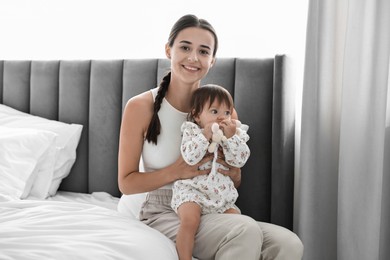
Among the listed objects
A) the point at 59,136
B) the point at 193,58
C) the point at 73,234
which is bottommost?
the point at 73,234

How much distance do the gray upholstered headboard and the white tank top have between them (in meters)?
0.46

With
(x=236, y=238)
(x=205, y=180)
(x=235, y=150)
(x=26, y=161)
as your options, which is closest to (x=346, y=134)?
(x=235, y=150)

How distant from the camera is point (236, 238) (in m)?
1.63

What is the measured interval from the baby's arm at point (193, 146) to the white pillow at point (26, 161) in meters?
→ 0.90

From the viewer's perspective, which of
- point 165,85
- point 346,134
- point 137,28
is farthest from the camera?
point 137,28

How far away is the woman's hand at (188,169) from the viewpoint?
6.10 ft

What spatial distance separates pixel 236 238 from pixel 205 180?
284mm

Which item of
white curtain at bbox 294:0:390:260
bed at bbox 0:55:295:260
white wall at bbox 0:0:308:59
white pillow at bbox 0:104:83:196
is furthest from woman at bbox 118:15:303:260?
white pillow at bbox 0:104:83:196

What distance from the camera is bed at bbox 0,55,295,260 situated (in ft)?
5.82

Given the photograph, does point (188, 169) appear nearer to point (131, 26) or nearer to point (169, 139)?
point (169, 139)

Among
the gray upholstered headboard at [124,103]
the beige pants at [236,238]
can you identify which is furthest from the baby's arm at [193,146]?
the gray upholstered headboard at [124,103]

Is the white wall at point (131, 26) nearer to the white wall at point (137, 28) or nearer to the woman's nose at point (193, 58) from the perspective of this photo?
the white wall at point (137, 28)

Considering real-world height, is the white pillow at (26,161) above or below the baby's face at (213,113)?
below

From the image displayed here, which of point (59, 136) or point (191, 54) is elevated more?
point (191, 54)
